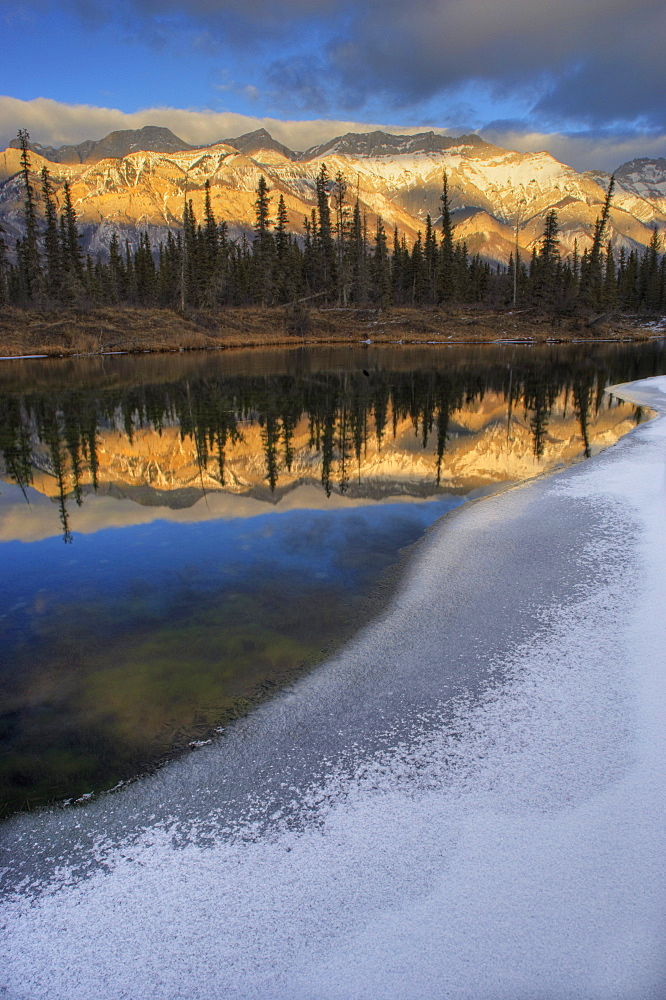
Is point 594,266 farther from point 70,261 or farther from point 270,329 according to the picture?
point 70,261

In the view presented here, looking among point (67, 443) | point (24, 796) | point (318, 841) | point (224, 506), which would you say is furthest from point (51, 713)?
point (67, 443)

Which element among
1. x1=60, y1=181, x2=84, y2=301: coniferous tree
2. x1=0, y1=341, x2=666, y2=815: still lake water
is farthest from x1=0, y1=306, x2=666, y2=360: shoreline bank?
x1=0, y1=341, x2=666, y2=815: still lake water

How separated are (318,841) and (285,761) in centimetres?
92

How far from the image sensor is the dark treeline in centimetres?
7512

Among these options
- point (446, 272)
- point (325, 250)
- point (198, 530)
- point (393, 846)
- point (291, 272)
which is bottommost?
point (393, 846)

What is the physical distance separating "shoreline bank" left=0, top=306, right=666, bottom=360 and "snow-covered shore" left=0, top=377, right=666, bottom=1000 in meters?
52.3

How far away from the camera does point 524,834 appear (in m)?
4.36

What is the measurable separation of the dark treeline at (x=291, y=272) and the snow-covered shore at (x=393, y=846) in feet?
226

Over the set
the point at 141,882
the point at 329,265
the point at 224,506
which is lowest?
the point at 141,882

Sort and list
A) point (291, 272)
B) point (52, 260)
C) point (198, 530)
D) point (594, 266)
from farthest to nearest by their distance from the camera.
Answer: point (291, 272) → point (594, 266) → point (52, 260) → point (198, 530)

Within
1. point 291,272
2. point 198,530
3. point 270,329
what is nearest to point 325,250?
point 291,272

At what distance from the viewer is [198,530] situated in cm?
1147

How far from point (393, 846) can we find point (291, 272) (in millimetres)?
87833

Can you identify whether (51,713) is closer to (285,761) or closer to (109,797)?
(109,797)
